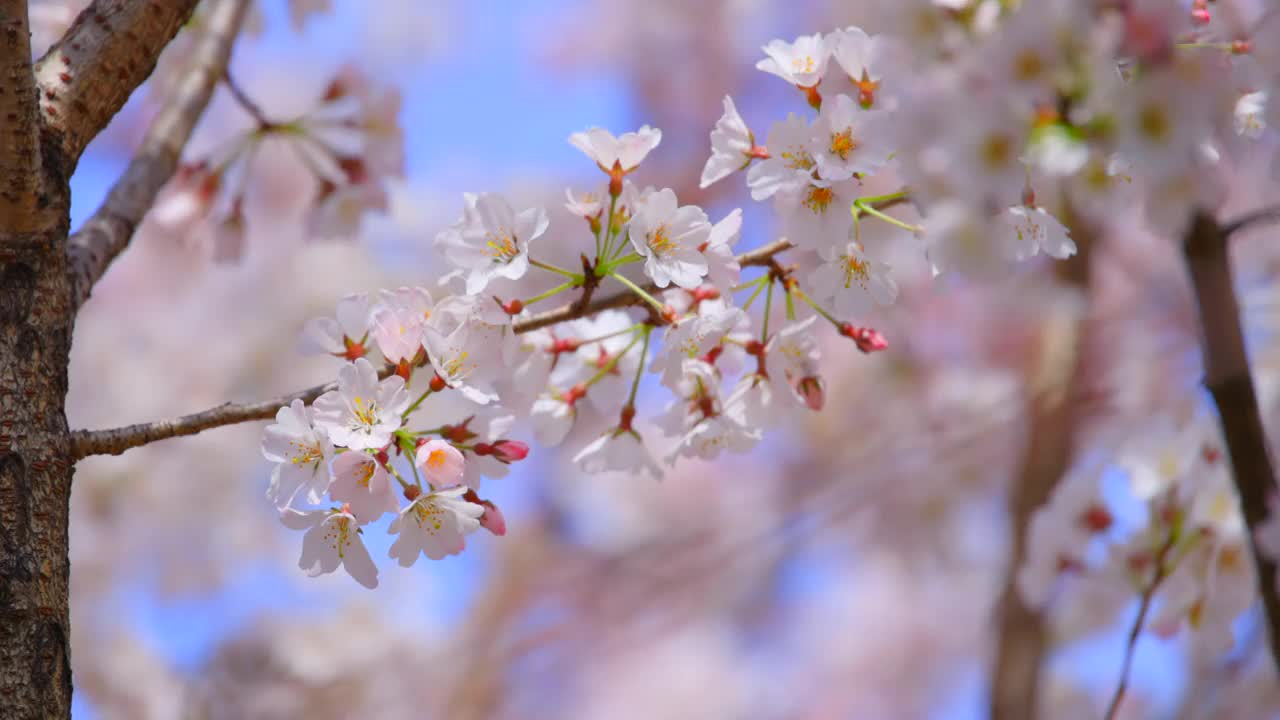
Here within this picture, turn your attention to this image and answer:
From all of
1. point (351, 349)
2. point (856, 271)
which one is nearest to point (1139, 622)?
point (856, 271)

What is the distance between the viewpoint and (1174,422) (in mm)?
1341

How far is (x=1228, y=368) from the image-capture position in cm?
72

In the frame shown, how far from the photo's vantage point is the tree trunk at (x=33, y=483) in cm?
63

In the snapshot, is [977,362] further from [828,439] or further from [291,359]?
[291,359]

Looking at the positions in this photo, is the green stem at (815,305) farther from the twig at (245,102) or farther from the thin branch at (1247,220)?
the twig at (245,102)

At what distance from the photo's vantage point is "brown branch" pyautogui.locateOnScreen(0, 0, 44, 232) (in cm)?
66

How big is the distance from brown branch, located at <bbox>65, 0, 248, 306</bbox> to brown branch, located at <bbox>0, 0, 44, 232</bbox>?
0.09 metres

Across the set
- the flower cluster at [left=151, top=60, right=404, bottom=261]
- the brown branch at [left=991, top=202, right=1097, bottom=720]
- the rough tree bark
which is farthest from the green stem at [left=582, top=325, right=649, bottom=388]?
the brown branch at [left=991, top=202, right=1097, bottom=720]

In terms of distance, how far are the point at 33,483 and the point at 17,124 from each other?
23cm

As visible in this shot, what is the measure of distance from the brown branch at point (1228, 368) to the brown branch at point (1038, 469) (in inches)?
24.4

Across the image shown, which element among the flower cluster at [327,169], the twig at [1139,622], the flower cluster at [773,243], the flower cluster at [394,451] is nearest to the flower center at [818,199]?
the flower cluster at [773,243]

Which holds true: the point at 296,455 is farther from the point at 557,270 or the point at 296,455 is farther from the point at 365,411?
the point at 557,270

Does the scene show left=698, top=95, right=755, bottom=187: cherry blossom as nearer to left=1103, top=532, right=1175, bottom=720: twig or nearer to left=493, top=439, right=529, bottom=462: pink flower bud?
left=493, top=439, right=529, bottom=462: pink flower bud

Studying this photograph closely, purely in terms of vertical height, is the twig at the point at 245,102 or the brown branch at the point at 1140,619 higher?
the twig at the point at 245,102
